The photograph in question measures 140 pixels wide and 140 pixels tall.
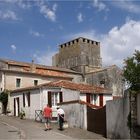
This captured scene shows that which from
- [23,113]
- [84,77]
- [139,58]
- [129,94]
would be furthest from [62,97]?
[84,77]

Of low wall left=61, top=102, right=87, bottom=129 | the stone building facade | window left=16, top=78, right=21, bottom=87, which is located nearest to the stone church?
the stone building facade

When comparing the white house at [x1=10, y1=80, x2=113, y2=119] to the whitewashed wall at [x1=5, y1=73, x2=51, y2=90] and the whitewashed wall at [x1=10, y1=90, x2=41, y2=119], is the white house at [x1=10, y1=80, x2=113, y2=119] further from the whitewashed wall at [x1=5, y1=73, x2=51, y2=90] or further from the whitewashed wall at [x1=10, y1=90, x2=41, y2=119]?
the whitewashed wall at [x1=5, y1=73, x2=51, y2=90]

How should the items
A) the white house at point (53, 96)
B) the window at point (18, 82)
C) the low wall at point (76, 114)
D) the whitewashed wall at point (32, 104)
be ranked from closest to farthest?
the low wall at point (76, 114) < the white house at point (53, 96) < the whitewashed wall at point (32, 104) < the window at point (18, 82)

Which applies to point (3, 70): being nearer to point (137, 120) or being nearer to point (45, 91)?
point (45, 91)

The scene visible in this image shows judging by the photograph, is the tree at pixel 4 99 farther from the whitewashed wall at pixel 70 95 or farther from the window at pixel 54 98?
the whitewashed wall at pixel 70 95

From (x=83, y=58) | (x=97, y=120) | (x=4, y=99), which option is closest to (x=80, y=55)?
(x=83, y=58)

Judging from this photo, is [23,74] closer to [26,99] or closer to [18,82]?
[18,82]

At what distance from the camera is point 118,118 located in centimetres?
1967

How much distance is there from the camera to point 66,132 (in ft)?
82.4

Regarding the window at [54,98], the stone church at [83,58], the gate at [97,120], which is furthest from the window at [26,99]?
the stone church at [83,58]

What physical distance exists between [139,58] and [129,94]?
16.7 ft

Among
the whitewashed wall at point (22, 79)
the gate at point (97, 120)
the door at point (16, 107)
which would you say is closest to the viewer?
the gate at point (97, 120)

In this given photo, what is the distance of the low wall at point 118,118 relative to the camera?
18672mm

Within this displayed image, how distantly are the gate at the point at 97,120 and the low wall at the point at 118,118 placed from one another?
120 centimetres
